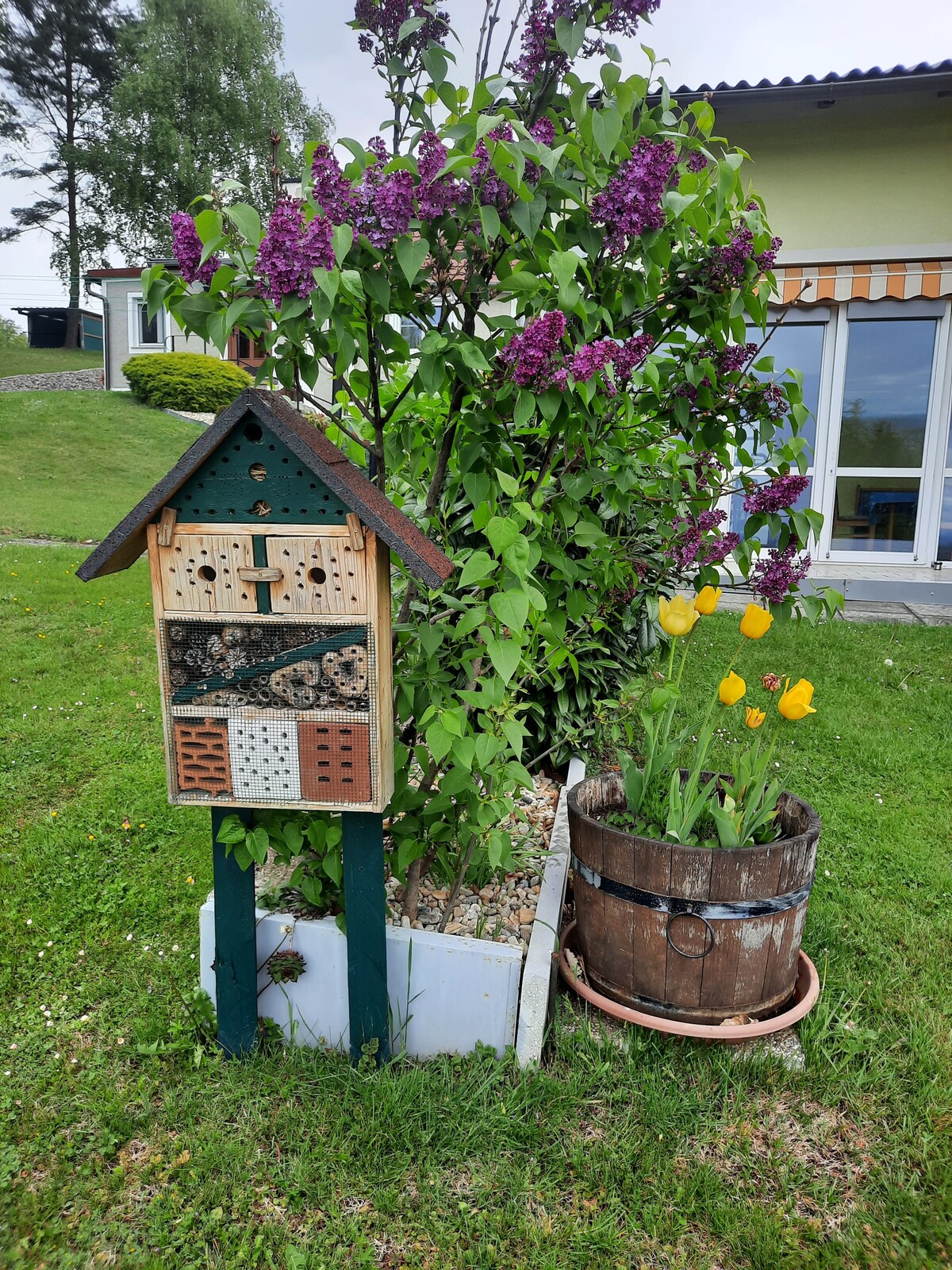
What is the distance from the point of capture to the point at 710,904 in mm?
1833

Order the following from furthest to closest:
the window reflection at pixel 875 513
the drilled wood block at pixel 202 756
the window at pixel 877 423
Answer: the window reflection at pixel 875 513, the window at pixel 877 423, the drilled wood block at pixel 202 756

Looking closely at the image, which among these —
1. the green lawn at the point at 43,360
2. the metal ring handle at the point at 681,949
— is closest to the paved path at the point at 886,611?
the metal ring handle at the point at 681,949

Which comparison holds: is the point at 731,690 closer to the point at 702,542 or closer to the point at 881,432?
the point at 702,542

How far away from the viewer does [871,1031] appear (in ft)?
6.57

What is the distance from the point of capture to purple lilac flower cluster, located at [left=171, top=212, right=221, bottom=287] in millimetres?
1481

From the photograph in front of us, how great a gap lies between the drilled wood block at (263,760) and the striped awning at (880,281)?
6454mm

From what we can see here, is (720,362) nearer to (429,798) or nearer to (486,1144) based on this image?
(429,798)

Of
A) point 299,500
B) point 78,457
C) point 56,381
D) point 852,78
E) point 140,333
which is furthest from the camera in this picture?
point 56,381

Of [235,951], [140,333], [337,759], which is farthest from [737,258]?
[140,333]

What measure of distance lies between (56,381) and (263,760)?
71.3 feet

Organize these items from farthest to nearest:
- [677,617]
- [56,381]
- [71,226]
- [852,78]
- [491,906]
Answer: [71,226], [56,381], [852,78], [491,906], [677,617]

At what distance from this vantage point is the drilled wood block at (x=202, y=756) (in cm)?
171

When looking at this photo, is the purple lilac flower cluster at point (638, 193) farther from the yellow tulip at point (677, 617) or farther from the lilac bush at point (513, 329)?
the yellow tulip at point (677, 617)

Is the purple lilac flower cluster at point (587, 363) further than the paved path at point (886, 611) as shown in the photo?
No
